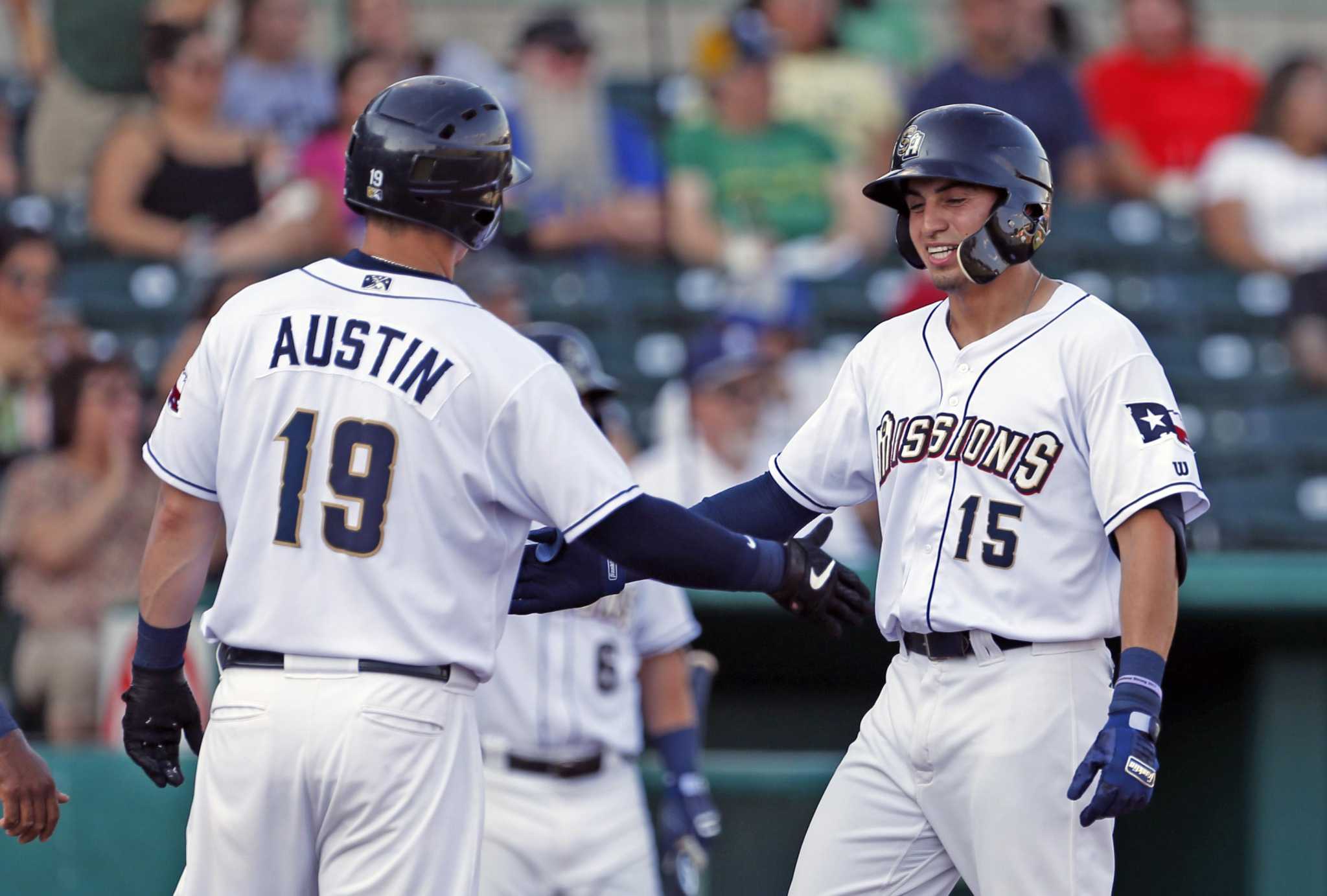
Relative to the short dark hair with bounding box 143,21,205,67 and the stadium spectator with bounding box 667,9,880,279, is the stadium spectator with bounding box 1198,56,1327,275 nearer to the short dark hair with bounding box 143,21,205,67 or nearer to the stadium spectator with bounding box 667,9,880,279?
the stadium spectator with bounding box 667,9,880,279

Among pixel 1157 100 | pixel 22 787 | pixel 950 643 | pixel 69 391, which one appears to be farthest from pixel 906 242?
pixel 1157 100

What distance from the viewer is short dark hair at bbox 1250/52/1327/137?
8.32 m

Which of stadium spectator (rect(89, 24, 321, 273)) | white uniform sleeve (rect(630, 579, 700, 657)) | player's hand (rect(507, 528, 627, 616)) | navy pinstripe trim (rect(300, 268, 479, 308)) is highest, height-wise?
stadium spectator (rect(89, 24, 321, 273))

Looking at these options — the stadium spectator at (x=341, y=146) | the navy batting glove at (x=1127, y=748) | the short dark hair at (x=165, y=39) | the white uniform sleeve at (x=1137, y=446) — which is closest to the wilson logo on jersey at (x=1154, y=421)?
the white uniform sleeve at (x=1137, y=446)

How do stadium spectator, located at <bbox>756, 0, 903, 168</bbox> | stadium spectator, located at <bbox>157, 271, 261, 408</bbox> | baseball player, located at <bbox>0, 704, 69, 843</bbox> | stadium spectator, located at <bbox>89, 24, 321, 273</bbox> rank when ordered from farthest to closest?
stadium spectator, located at <bbox>756, 0, 903, 168</bbox>
stadium spectator, located at <bbox>89, 24, 321, 273</bbox>
stadium spectator, located at <bbox>157, 271, 261, 408</bbox>
baseball player, located at <bbox>0, 704, 69, 843</bbox>

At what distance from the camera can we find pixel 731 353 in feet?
20.5

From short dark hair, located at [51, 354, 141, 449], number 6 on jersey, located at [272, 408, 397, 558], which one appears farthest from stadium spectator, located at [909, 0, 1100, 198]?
number 6 on jersey, located at [272, 408, 397, 558]

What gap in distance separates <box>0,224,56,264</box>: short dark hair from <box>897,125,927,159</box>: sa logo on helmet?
173 inches

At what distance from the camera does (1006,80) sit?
789 centimetres

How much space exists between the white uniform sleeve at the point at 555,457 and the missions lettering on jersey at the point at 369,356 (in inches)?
4.4

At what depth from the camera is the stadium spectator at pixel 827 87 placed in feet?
26.3

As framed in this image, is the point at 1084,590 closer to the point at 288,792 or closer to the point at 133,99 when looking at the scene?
the point at 288,792

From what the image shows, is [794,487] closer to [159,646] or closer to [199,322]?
[159,646]

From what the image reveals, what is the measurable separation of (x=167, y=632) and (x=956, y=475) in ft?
4.81
